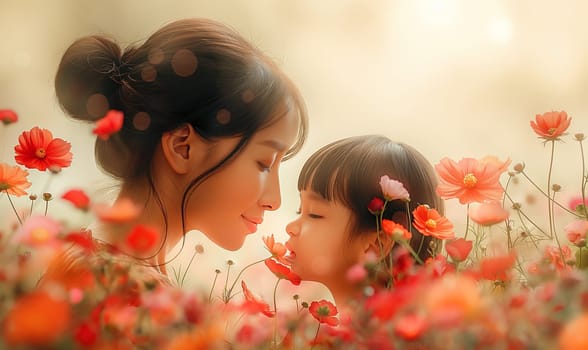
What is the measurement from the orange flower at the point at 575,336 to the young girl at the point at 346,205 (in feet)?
2.54

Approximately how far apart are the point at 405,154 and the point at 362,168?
3.6 inches

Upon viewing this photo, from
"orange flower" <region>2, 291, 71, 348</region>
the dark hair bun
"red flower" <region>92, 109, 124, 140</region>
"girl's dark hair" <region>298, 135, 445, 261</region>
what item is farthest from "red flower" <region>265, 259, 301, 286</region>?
"orange flower" <region>2, 291, 71, 348</region>

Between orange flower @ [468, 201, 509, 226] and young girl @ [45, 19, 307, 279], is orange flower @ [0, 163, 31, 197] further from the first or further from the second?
orange flower @ [468, 201, 509, 226]

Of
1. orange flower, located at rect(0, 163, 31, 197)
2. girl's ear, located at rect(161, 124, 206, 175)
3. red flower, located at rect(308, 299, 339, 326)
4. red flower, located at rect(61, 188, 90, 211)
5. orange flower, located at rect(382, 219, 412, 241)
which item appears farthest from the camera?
girl's ear, located at rect(161, 124, 206, 175)

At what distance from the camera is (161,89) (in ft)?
3.60

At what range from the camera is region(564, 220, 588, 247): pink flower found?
0.90 metres

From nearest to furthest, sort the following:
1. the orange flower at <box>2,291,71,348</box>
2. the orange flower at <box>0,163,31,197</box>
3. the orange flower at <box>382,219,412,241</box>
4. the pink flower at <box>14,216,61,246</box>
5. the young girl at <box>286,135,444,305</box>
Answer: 1. the orange flower at <box>2,291,71,348</box>
2. the pink flower at <box>14,216,61,246</box>
3. the orange flower at <box>382,219,412,241</box>
4. the orange flower at <box>0,163,31,197</box>
5. the young girl at <box>286,135,444,305</box>

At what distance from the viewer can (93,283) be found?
507mm

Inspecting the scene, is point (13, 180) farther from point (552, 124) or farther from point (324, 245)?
point (552, 124)

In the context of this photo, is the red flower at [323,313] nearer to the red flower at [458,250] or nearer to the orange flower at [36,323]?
the red flower at [458,250]

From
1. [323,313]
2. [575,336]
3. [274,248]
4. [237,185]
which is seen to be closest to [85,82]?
[237,185]

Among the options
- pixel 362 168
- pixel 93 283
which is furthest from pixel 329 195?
pixel 93 283

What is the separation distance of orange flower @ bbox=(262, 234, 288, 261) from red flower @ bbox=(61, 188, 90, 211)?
53 centimetres

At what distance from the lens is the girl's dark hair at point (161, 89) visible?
1.10 m
